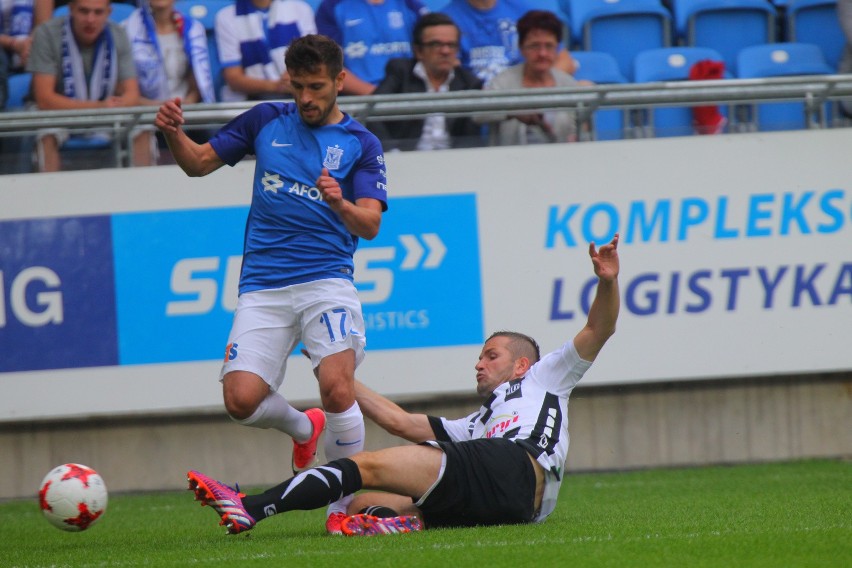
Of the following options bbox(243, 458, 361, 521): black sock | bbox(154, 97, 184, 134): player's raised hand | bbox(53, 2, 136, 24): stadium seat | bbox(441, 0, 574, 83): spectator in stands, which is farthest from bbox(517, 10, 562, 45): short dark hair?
bbox(243, 458, 361, 521): black sock

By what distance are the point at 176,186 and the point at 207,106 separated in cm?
59

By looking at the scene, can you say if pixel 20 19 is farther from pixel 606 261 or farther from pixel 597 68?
pixel 606 261

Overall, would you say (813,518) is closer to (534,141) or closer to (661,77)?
(534,141)

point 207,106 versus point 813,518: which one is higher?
point 207,106

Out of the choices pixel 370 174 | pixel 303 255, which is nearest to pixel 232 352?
pixel 303 255

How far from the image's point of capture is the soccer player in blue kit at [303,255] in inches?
233

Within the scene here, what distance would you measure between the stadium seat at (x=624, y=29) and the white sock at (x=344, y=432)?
240 inches

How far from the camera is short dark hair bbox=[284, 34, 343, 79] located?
228 inches

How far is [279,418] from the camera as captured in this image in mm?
6141

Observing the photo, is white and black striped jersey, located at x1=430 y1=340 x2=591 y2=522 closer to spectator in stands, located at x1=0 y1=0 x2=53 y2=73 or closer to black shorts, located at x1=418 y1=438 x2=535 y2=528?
black shorts, located at x1=418 y1=438 x2=535 y2=528

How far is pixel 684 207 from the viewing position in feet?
28.8

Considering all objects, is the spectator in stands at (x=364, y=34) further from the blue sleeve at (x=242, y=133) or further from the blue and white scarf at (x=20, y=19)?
the blue sleeve at (x=242, y=133)

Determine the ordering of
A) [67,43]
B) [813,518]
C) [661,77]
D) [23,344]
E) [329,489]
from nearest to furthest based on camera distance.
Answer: [329,489] < [813,518] < [23,344] < [67,43] < [661,77]

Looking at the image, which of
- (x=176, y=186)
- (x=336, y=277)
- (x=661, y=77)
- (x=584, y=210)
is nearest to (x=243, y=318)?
(x=336, y=277)
